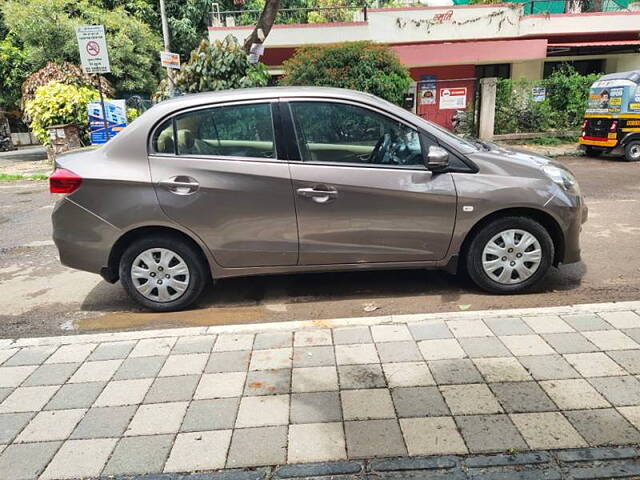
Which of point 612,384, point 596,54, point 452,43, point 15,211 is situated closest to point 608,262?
point 612,384

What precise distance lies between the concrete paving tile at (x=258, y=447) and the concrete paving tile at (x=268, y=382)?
0.34 meters

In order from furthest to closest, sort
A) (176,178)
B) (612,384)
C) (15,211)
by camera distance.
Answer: (15,211), (176,178), (612,384)

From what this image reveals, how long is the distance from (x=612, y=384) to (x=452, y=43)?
17109mm

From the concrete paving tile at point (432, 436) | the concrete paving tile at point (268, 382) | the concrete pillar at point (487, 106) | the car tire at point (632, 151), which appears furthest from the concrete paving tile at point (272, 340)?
the concrete pillar at point (487, 106)

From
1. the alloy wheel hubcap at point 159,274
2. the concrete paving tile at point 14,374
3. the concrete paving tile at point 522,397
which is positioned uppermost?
the alloy wheel hubcap at point 159,274

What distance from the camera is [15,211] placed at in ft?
30.0

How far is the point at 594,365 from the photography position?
312cm

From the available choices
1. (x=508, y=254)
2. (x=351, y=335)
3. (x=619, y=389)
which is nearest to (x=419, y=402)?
(x=351, y=335)

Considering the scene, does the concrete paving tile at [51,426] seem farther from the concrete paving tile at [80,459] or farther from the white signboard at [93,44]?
the white signboard at [93,44]

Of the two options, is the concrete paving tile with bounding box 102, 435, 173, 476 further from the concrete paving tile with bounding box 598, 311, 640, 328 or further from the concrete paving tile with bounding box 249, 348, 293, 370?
the concrete paving tile with bounding box 598, 311, 640, 328

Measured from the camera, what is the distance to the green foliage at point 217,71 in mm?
11984

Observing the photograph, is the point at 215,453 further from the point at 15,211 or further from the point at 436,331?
the point at 15,211

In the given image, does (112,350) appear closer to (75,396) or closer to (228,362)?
(75,396)

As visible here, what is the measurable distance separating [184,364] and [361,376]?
3.83 ft
